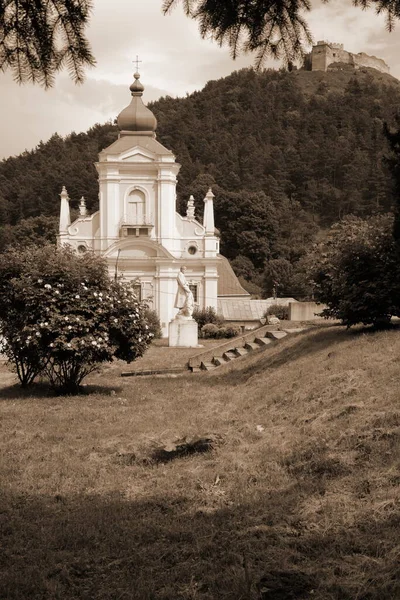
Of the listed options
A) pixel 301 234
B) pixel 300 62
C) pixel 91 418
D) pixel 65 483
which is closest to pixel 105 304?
pixel 91 418

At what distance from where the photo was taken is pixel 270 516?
630cm

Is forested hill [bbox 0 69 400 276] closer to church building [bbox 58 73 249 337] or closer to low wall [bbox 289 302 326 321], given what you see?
church building [bbox 58 73 249 337]

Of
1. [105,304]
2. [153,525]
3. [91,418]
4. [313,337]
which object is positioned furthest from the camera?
[313,337]

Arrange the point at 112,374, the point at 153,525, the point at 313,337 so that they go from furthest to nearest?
the point at 112,374, the point at 313,337, the point at 153,525

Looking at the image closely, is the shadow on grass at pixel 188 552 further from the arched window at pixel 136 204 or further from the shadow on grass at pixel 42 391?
the arched window at pixel 136 204

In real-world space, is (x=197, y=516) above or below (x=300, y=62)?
below

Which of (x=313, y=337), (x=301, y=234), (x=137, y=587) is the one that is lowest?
(x=137, y=587)

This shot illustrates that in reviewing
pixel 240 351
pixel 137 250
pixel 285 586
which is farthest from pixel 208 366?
pixel 137 250

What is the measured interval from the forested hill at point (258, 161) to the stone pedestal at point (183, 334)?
51.4 meters

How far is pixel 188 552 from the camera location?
18.4 ft

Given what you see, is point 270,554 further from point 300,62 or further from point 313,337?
point 313,337

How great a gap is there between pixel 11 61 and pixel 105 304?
1006 centimetres

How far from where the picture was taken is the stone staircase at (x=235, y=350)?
20.9 metres

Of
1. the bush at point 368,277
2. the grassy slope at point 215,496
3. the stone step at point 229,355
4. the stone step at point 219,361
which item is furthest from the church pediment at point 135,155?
the grassy slope at point 215,496
